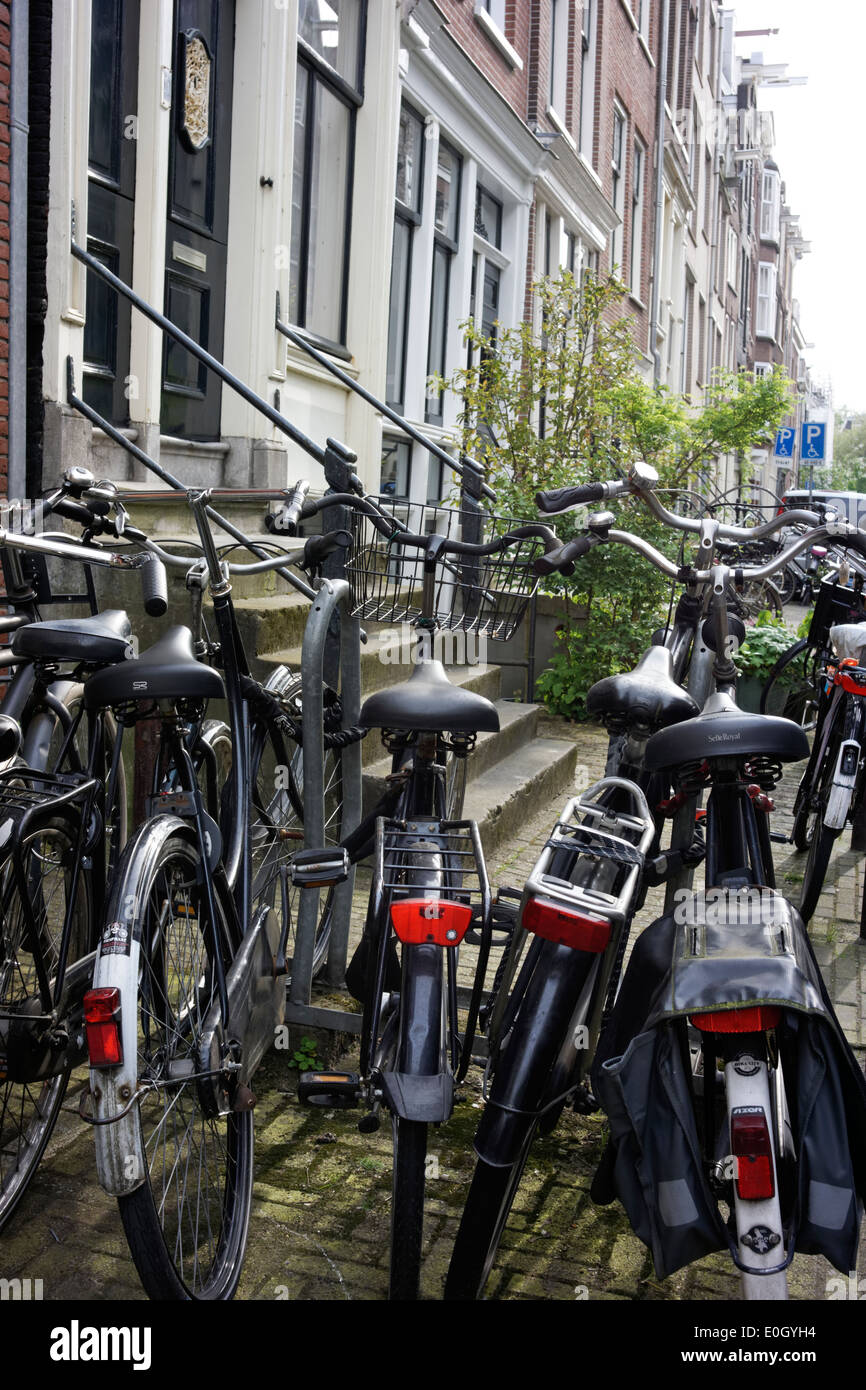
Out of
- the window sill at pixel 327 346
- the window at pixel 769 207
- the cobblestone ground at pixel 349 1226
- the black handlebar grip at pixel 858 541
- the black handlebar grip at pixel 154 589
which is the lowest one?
the cobblestone ground at pixel 349 1226

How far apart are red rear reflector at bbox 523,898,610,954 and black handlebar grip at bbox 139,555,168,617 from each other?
1.17 meters

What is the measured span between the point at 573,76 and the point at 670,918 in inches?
635

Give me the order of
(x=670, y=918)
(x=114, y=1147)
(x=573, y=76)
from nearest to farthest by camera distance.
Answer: (x=114, y=1147) → (x=670, y=918) → (x=573, y=76)

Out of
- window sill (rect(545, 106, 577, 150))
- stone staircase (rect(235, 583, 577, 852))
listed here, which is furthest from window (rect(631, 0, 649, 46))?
stone staircase (rect(235, 583, 577, 852))

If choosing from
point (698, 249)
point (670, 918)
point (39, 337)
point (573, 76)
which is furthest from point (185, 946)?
point (698, 249)

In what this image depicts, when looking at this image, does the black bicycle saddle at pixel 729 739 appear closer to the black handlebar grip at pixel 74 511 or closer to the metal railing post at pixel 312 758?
the metal railing post at pixel 312 758

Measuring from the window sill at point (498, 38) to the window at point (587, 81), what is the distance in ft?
12.8

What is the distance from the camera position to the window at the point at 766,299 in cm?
5459

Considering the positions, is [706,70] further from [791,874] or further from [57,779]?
[57,779]

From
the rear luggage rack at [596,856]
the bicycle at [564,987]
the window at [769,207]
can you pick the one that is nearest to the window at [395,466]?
the rear luggage rack at [596,856]

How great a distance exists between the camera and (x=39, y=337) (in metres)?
6.00

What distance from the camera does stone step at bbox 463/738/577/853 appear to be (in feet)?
20.1

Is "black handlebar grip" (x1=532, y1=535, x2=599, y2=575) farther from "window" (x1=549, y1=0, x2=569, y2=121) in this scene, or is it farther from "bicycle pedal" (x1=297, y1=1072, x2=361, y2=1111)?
"window" (x1=549, y1=0, x2=569, y2=121)

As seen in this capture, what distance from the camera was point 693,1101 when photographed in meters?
2.36
